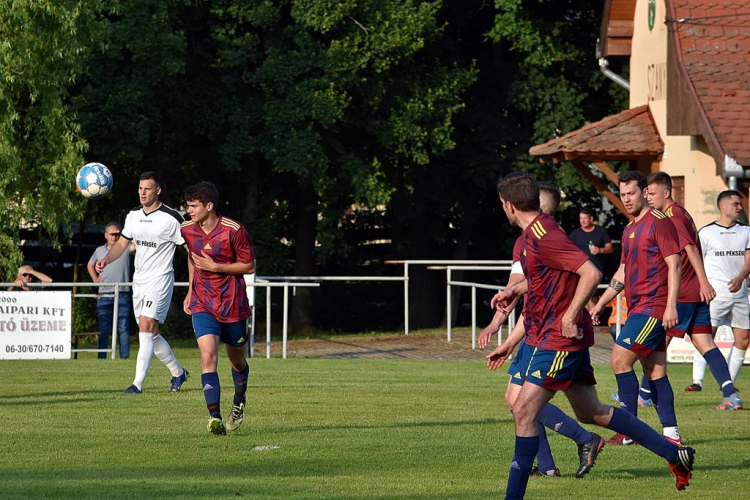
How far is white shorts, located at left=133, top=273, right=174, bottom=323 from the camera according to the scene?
13.2 metres

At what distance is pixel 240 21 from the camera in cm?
2850

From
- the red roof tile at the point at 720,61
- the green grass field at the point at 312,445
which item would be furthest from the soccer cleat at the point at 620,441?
the red roof tile at the point at 720,61

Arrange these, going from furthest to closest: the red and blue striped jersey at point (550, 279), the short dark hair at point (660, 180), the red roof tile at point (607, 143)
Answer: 1. the red roof tile at point (607, 143)
2. the short dark hair at point (660, 180)
3. the red and blue striped jersey at point (550, 279)

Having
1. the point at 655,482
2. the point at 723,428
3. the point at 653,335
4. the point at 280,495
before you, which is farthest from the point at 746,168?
the point at 280,495

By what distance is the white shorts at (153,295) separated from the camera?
13.2m

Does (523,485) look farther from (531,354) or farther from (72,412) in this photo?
(72,412)

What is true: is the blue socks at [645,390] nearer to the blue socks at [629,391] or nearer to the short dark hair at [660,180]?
the blue socks at [629,391]

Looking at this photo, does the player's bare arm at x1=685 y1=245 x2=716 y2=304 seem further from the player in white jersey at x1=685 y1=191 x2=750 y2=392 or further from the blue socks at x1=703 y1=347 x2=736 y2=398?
the player in white jersey at x1=685 y1=191 x2=750 y2=392

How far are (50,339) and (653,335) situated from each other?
1106 centimetres

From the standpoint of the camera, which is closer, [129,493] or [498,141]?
[129,493]

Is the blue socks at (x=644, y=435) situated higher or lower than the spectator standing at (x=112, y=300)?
lower

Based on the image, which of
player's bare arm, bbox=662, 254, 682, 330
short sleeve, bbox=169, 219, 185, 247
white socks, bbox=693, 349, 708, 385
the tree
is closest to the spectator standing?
the tree

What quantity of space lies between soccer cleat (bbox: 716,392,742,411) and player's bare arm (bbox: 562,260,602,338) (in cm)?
571

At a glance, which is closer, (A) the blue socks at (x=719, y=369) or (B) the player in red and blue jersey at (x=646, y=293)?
(B) the player in red and blue jersey at (x=646, y=293)
